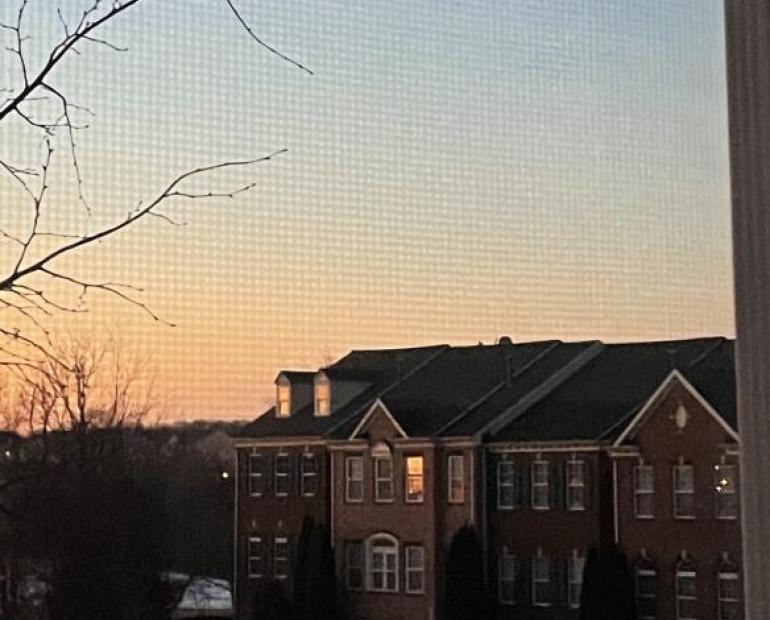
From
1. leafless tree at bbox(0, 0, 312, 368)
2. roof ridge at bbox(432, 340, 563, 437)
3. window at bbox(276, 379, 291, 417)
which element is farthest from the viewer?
roof ridge at bbox(432, 340, 563, 437)

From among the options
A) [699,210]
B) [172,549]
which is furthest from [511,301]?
[172,549]

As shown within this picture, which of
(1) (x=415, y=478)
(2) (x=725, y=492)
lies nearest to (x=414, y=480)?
(1) (x=415, y=478)

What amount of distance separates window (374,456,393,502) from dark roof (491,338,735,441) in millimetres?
113

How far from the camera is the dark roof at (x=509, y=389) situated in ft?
4.49

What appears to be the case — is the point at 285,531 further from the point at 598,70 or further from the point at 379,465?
the point at 598,70

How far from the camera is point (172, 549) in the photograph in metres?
1.23

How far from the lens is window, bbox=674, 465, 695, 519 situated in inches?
55.9

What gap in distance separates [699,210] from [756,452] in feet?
1.38

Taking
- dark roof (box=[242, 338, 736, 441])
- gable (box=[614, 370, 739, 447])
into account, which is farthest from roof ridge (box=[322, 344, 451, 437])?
gable (box=[614, 370, 739, 447])

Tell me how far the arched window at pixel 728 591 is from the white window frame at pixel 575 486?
17cm

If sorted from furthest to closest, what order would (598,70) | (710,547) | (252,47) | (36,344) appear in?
(598,70), (710,547), (252,47), (36,344)

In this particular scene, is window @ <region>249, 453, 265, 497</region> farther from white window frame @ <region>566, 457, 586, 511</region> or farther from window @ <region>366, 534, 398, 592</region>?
white window frame @ <region>566, 457, 586, 511</region>

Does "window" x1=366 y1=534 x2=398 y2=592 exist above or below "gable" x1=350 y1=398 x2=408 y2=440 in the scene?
below

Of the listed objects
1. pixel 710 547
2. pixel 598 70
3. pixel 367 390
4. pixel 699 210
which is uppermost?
pixel 598 70
